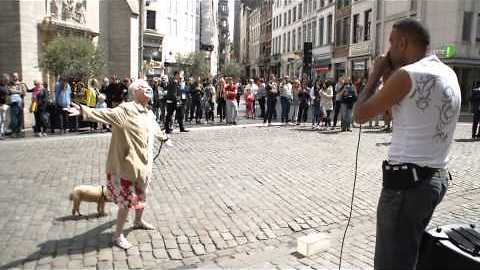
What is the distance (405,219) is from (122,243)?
3060mm

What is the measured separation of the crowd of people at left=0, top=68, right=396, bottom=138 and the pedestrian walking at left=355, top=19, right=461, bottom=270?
11659 mm

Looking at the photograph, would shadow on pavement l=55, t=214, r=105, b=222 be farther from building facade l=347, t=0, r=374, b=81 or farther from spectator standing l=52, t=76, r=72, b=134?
building facade l=347, t=0, r=374, b=81

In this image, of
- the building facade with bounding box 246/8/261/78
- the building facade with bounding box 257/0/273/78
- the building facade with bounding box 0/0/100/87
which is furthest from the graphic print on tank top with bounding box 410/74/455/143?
the building facade with bounding box 246/8/261/78

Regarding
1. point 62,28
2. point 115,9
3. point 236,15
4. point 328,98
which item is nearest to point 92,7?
point 115,9

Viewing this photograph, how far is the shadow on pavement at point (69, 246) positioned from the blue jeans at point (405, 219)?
308 cm

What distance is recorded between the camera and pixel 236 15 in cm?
12625

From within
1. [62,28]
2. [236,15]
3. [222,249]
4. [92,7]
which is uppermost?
[236,15]

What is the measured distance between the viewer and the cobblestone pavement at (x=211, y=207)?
4.32 meters

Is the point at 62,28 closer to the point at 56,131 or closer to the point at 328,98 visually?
the point at 56,131

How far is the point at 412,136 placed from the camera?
2.33 m

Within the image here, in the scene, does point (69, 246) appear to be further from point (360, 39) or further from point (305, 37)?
point (305, 37)

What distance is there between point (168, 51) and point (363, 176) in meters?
53.3

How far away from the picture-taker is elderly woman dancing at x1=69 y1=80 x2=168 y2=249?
4488mm

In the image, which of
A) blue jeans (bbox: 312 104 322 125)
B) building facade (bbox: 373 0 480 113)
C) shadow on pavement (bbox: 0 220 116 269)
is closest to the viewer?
shadow on pavement (bbox: 0 220 116 269)
